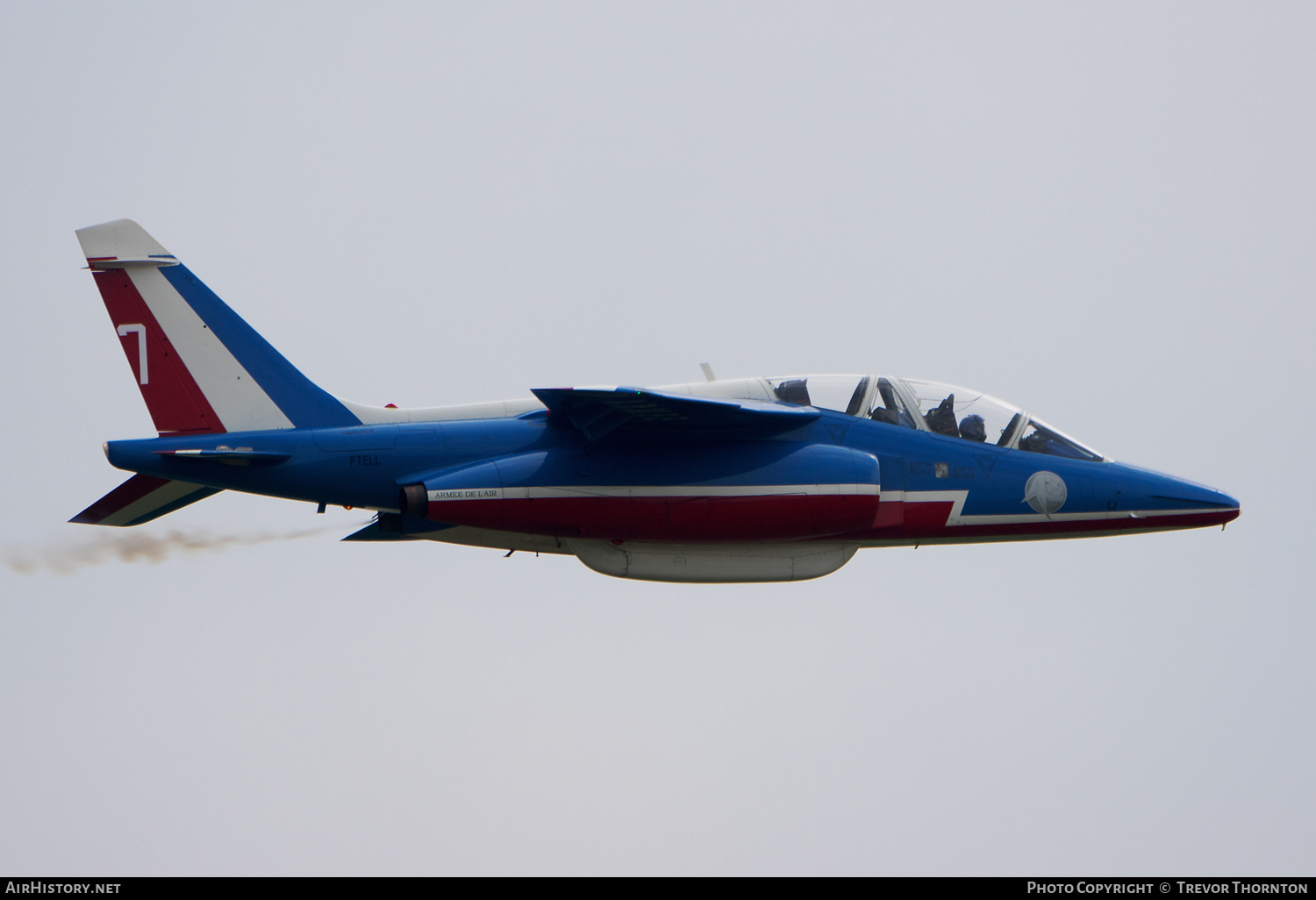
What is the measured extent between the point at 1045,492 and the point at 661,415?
5152 millimetres

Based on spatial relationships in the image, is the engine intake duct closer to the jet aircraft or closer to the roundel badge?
the jet aircraft

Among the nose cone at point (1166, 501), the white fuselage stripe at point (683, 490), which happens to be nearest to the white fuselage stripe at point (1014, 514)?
the nose cone at point (1166, 501)

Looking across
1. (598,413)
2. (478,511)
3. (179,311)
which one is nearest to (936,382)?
(598,413)

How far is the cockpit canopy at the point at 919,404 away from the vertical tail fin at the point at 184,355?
4.80 m

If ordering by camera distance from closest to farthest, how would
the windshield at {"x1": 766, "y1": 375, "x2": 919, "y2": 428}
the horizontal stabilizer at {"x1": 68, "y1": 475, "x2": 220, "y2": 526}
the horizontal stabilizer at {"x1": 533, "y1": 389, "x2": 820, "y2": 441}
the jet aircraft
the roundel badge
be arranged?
1. the horizontal stabilizer at {"x1": 533, "y1": 389, "x2": 820, "y2": 441}
2. the jet aircraft
3. the horizontal stabilizer at {"x1": 68, "y1": 475, "x2": 220, "y2": 526}
4. the windshield at {"x1": 766, "y1": 375, "x2": 919, "y2": 428}
5. the roundel badge

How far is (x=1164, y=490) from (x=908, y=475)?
3.42 meters

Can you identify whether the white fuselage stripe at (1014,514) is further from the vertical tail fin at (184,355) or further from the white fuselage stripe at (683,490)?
the vertical tail fin at (184,355)

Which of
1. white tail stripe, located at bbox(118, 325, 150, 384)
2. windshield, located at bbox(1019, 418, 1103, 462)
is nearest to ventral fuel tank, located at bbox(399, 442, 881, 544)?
windshield, located at bbox(1019, 418, 1103, 462)

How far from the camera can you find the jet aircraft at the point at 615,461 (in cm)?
1494

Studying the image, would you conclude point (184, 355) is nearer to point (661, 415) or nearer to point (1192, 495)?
point (661, 415)

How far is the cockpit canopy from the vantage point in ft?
52.9

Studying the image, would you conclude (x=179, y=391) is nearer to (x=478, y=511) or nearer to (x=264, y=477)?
→ (x=264, y=477)

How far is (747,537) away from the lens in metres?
15.2

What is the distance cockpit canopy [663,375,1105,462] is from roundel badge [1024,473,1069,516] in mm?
388
